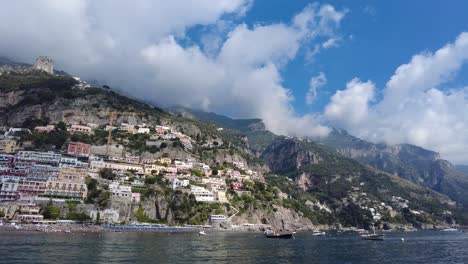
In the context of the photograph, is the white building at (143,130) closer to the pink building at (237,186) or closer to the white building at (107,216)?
the pink building at (237,186)

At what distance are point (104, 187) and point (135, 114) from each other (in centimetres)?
7504

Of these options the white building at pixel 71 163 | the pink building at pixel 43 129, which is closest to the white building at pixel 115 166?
the white building at pixel 71 163

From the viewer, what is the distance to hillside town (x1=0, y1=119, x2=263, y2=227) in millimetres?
98938

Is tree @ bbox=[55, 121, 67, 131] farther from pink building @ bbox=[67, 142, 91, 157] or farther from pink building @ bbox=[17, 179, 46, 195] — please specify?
pink building @ bbox=[17, 179, 46, 195]

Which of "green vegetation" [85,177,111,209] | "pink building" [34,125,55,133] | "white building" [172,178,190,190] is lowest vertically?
"green vegetation" [85,177,111,209]

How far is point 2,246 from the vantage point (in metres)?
51.2

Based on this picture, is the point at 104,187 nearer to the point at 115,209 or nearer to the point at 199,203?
the point at 115,209

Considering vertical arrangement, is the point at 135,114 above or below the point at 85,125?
above

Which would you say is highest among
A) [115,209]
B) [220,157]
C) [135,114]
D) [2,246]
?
[135,114]

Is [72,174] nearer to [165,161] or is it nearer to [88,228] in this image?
[88,228]

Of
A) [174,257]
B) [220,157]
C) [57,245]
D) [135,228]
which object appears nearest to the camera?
[174,257]

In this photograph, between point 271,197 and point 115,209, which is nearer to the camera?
point 115,209

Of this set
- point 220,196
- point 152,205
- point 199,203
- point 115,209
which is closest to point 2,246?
point 115,209

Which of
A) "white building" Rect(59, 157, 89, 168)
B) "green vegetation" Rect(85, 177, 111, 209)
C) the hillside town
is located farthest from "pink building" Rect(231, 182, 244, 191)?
"green vegetation" Rect(85, 177, 111, 209)
